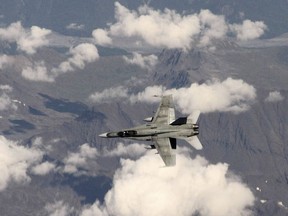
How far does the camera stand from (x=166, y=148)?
14575cm

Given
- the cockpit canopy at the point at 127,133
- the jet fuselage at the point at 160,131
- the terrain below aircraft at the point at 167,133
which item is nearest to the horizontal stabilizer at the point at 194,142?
the terrain below aircraft at the point at 167,133

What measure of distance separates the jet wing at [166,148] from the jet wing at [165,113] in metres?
4.96

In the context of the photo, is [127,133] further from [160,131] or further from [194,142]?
[194,142]

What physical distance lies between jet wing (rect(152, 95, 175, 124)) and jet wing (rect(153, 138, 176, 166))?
496cm

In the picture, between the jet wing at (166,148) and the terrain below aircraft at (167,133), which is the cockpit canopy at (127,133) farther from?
the jet wing at (166,148)

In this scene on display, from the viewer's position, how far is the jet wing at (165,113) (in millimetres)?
150000

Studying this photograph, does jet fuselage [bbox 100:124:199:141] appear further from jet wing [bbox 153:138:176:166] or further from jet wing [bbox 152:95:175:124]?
jet wing [bbox 152:95:175:124]

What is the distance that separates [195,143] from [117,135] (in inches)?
696

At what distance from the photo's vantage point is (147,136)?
483ft

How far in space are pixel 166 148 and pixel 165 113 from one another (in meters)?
9.58

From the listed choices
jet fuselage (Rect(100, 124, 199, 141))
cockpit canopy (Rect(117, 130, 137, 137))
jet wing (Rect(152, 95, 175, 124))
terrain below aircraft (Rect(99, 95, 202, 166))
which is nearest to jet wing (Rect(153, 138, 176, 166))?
terrain below aircraft (Rect(99, 95, 202, 166))

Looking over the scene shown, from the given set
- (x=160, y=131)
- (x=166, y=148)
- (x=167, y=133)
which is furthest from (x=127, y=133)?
(x=166, y=148)

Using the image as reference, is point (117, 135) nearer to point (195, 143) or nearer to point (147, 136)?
point (147, 136)

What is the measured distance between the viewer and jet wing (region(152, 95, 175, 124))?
150 metres
